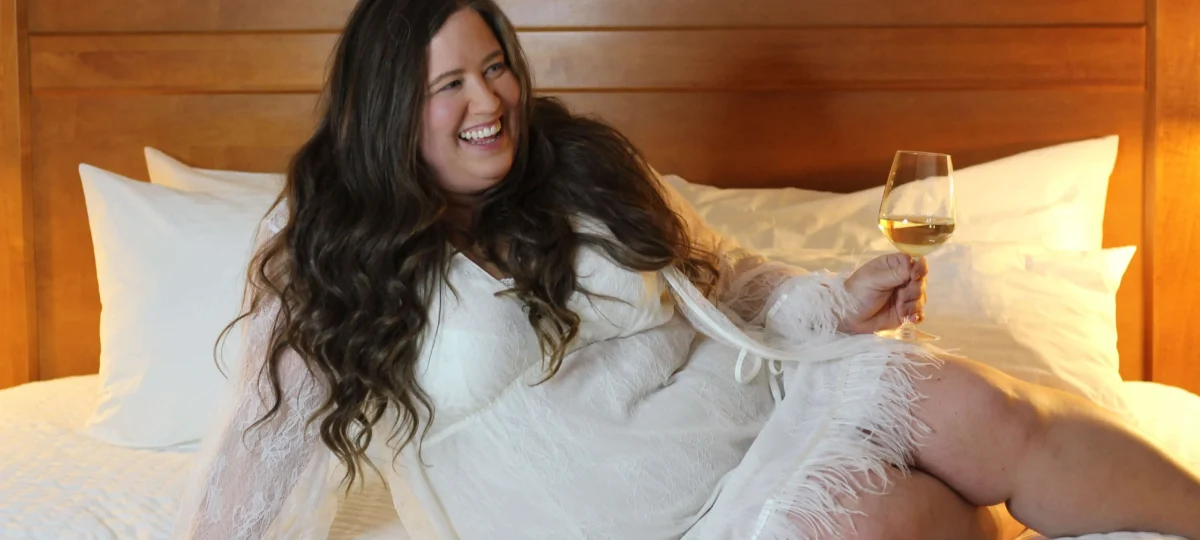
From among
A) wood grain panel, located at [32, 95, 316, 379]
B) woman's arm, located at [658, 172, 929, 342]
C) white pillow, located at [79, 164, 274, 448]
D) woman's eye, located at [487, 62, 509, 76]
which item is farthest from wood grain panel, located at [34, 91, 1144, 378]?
woman's eye, located at [487, 62, 509, 76]

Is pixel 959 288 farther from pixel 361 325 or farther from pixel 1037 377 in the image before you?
pixel 361 325

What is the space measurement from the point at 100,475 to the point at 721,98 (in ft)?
4.67

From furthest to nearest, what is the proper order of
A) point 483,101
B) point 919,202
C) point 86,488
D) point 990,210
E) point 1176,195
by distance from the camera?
1. point 1176,195
2. point 990,210
3. point 86,488
4. point 483,101
5. point 919,202

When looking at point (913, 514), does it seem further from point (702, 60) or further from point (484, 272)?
point (702, 60)

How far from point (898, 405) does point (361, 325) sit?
69cm

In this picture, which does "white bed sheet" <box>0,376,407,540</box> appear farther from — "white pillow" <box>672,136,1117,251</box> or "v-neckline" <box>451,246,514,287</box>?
"white pillow" <box>672,136,1117,251</box>

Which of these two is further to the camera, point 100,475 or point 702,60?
point 702,60

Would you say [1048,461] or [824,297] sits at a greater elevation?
[824,297]

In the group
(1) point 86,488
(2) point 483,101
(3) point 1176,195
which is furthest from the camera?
(3) point 1176,195

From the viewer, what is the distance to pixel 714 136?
2463 millimetres

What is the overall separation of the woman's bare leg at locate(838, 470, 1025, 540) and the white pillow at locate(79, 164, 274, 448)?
1111 millimetres

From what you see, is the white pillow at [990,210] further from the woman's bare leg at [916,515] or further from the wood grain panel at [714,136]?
the woman's bare leg at [916,515]

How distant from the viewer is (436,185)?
5.43 feet

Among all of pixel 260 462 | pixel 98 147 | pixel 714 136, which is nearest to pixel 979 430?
pixel 260 462
